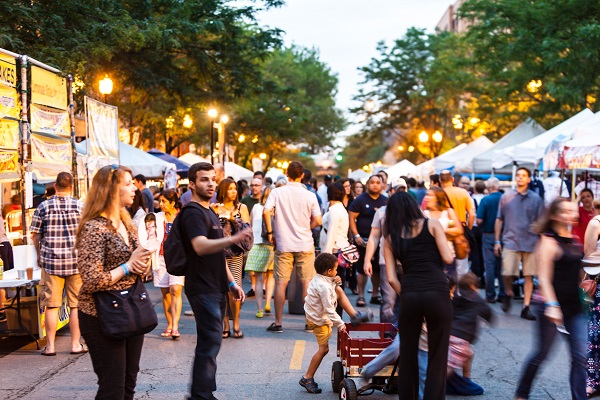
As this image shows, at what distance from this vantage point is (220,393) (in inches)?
303

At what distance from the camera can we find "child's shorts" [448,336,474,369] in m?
7.19

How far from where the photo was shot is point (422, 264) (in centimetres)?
604

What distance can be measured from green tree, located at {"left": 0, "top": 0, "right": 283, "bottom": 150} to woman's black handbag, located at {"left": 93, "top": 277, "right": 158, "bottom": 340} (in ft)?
34.8

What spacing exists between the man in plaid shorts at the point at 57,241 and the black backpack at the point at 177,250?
319 centimetres

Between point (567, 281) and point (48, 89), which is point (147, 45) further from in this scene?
point (567, 281)

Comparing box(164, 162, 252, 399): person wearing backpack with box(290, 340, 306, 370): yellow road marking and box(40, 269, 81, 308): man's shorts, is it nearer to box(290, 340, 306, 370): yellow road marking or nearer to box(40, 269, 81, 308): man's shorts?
box(290, 340, 306, 370): yellow road marking

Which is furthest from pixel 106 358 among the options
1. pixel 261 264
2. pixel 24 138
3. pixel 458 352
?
pixel 261 264

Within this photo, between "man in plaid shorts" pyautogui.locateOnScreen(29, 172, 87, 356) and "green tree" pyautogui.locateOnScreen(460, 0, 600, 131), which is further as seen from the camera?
"green tree" pyautogui.locateOnScreen(460, 0, 600, 131)

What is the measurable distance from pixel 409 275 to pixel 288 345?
14.3ft

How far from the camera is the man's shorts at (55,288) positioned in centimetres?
932

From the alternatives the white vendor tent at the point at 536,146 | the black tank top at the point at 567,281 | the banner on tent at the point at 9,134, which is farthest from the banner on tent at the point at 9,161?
the white vendor tent at the point at 536,146

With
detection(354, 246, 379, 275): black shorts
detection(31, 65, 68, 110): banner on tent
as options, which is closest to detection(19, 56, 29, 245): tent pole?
detection(31, 65, 68, 110): banner on tent

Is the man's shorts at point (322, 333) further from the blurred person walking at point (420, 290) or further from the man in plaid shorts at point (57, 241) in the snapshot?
the man in plaid shorts at point (57, 241)

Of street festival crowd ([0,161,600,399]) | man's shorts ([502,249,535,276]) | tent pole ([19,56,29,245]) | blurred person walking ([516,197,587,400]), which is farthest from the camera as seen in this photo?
man's shorts ([502,249,535,276])
